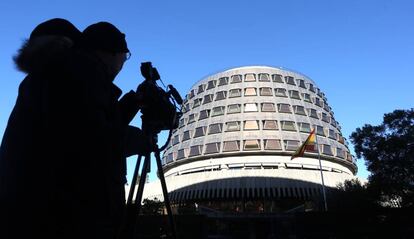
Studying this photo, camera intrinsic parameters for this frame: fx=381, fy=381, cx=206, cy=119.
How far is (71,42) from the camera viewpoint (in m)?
2.00

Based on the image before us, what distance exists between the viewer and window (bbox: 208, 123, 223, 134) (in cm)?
5628

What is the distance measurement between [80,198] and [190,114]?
60900mm

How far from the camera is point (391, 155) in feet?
97.3

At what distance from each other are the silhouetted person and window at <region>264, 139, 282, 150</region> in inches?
2022

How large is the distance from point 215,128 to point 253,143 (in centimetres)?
678

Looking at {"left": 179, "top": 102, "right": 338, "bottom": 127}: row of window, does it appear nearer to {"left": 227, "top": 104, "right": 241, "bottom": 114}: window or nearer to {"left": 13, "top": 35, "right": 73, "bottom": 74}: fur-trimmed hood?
{"left": 227, "top": 104, "right": 241, "bottom": 114}: window

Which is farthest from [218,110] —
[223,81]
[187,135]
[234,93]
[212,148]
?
[212,148]

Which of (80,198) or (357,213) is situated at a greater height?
(357,213)

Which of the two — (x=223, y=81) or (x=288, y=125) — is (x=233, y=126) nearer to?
(x=288, y=125)

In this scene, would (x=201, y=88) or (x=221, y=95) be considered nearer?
(x=221, y=95)

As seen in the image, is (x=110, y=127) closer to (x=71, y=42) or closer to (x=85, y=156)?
(x=85, y=156)

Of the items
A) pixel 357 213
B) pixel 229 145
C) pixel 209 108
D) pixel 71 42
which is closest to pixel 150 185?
pixel 229 145

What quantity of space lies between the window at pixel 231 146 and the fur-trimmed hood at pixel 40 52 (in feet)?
167

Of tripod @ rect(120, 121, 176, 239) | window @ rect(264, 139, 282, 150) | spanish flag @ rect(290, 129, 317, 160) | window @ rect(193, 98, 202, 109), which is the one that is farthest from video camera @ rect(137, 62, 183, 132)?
window @ rect(193, 98, 202, 109)
